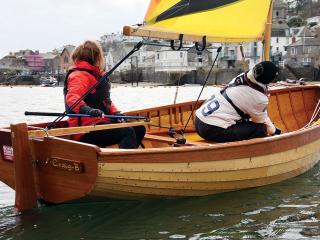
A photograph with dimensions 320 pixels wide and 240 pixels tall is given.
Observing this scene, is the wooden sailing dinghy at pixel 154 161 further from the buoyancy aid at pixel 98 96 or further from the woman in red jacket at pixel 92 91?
the buoyancy aid at pixel 98 96

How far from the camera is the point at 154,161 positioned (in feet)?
19.3

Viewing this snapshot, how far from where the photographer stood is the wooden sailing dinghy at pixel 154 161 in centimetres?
566

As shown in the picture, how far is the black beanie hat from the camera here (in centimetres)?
693

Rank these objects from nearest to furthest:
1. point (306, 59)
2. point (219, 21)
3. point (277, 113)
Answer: point (219, 21)
point (277, 113)
point (306, 59)

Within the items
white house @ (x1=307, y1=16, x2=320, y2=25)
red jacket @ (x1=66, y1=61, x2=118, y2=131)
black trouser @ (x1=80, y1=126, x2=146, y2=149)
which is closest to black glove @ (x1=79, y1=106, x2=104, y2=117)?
red jacket @ (x1=66, y1=61, x2=118, y2=131)

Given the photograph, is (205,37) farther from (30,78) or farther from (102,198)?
(30,78)

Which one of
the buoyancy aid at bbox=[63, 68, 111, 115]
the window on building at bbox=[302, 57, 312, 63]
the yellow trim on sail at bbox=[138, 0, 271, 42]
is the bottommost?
the buoyancy aid at bbox=[63, 68, 111, 115]

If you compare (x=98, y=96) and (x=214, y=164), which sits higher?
(x=98, y=96)

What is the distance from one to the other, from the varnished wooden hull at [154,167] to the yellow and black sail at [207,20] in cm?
162

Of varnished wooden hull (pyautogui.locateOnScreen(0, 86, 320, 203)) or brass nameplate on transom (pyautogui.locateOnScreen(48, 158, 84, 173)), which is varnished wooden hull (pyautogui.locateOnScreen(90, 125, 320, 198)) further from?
brass nameplate on transom (pyautogui.locateOnScreen(48, 158, 84, 173))

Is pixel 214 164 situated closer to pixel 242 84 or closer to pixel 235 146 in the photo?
pixel 235 146

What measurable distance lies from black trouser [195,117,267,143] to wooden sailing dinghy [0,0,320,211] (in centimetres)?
34

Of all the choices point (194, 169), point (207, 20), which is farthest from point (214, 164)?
point (207, 20)

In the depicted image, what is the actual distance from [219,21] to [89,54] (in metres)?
2.41
